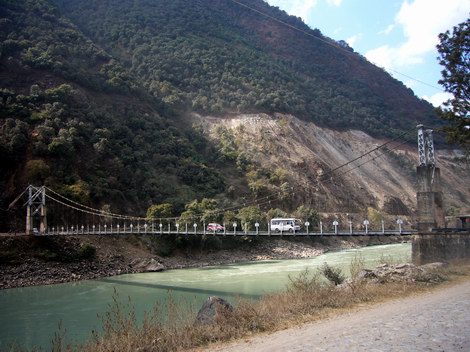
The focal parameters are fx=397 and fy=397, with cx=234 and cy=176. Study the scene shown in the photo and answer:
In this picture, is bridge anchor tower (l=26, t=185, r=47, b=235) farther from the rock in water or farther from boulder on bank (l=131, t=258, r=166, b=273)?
the rock in water

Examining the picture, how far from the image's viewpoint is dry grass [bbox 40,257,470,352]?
4527 mm

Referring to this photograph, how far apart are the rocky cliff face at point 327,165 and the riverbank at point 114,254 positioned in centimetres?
984

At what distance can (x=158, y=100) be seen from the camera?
48844 millimetres

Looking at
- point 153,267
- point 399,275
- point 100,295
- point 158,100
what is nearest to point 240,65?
point 158,100

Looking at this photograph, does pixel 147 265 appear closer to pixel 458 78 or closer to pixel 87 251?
Result: pixel 87 251

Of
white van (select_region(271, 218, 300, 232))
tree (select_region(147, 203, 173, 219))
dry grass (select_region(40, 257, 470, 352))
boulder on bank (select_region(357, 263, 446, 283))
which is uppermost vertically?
tree (select_region(147, 203, 173, 219))

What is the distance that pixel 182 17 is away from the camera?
76562 millimetres

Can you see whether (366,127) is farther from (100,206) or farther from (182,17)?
(100,206)

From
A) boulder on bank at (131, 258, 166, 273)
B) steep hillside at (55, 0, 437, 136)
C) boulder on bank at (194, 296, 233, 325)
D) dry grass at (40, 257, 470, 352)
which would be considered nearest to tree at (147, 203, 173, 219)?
boulder on bank at (131, 258, 166, 273)

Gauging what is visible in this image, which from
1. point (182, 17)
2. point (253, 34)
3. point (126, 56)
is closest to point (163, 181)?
point (126, 56)

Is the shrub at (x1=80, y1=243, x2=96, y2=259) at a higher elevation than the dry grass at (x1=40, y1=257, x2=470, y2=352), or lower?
lower

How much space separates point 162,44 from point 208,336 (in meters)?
65.5

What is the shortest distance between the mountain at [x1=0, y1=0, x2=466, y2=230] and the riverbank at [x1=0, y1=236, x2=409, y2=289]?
17.3ft

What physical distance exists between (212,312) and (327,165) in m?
41.3
